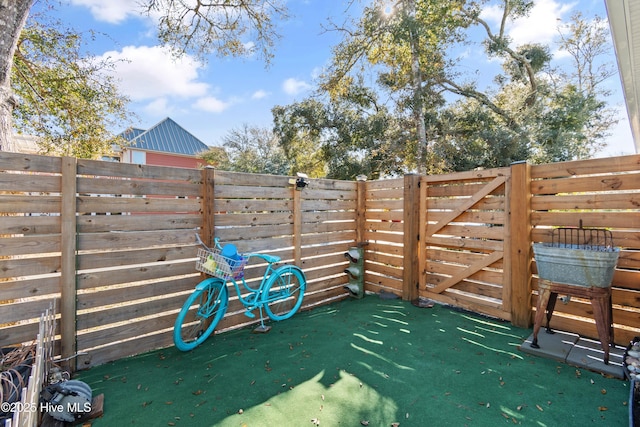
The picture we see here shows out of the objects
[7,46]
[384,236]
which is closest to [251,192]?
[384,236]

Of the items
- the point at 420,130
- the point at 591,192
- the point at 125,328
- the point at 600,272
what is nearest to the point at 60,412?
the point at 125,328

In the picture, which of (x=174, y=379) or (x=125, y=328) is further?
(x=125, y=328)

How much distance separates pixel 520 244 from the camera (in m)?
3.34

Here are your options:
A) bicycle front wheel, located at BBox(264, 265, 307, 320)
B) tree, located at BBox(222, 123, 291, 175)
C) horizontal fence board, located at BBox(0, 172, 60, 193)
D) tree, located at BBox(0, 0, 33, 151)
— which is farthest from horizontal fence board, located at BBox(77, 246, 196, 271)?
tree, located at BBox(222, 123, 291, 175)

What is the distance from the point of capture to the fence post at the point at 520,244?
3.30 meters

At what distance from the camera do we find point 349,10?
27.0ft

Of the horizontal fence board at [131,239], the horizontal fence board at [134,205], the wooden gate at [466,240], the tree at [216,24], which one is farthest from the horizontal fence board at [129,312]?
the tree at [216,24]

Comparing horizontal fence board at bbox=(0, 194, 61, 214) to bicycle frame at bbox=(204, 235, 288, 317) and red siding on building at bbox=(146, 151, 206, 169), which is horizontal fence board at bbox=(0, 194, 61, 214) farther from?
red siding on building at bbox=(146, 151, 206, 169)

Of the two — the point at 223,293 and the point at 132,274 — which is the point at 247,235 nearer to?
the point at 223,293

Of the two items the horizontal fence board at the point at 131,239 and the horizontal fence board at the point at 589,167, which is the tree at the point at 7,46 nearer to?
the horizontal fence board at the point at 131,239

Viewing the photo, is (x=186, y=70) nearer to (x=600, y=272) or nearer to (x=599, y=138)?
(x=600, y=272)

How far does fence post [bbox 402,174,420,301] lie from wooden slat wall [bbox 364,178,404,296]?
111 mm

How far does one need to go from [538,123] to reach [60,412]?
10.7m

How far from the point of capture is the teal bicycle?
291 centimetres
